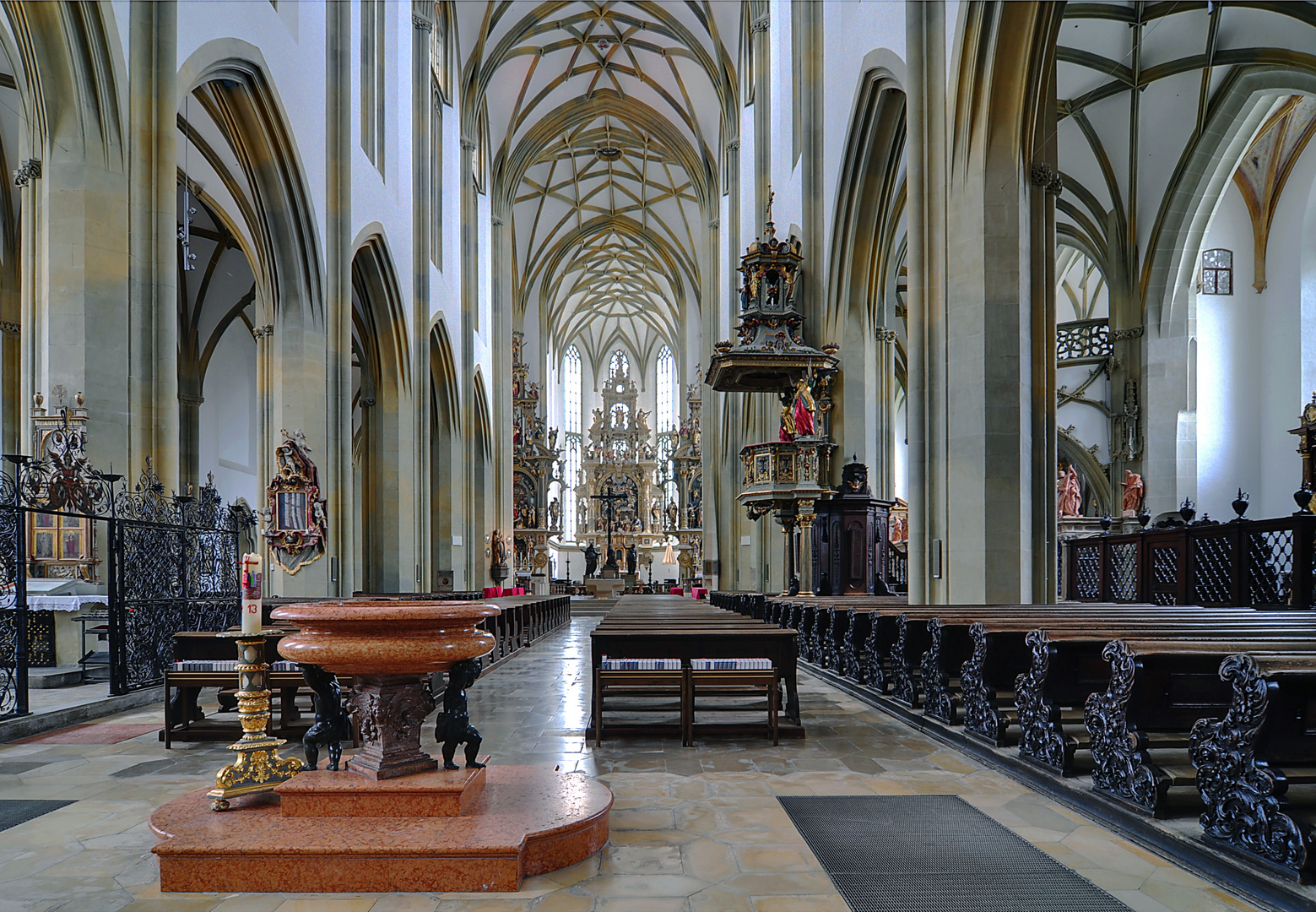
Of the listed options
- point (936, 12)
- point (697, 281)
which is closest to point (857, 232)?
point (936, 12)

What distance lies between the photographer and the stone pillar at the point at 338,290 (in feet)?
41.0

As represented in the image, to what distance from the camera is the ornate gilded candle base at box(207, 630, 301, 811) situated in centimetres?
347

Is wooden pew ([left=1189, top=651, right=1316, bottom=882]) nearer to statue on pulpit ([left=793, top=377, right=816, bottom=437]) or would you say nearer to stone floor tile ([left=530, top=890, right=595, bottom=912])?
stone floor tile ([left=530, top=890, right=595, bottom=912])

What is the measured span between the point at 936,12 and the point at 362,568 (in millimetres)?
14659

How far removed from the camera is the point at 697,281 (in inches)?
1410

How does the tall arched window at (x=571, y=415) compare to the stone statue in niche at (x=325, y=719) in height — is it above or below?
above

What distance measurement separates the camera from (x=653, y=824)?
3701 millimetres

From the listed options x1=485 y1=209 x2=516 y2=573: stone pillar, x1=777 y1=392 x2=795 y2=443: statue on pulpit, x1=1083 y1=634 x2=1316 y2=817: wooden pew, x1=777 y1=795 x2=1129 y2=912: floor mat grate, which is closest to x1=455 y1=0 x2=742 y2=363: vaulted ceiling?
x1=485 y1=209 x2=516 y2=573: stone pillar

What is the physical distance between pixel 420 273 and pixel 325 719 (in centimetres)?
1564

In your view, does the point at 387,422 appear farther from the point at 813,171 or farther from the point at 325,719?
the point at 325,719

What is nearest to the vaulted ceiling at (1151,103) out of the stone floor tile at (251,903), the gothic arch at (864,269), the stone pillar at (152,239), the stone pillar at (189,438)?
the gothic arch at (864,269)

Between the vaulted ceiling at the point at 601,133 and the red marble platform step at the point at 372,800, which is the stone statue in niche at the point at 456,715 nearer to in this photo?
the red marble platform step at the point at 372,800

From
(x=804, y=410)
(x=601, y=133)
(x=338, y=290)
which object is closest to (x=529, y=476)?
(x=601, y=133)

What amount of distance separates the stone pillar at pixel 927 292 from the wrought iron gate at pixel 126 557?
6.72 meters
